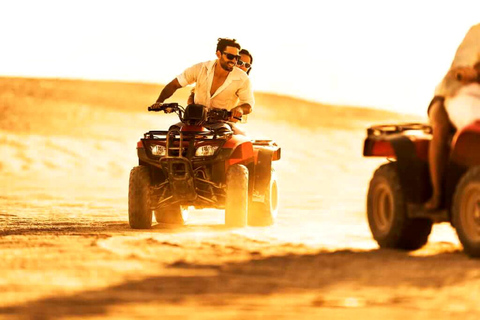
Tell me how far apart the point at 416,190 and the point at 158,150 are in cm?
371

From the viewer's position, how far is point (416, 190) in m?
8.59

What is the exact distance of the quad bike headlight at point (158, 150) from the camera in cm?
1148

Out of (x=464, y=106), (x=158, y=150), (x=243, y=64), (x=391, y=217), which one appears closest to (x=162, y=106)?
(x=158, y=150)

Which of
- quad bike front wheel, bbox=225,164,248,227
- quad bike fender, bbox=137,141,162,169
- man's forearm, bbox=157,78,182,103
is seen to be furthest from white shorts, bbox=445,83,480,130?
man's forearm, bbox=157,78,182,103

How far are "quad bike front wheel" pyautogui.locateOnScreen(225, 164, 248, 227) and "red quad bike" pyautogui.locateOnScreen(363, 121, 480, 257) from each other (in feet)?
7.79

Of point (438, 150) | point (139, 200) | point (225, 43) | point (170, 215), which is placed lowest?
point (170, 215)

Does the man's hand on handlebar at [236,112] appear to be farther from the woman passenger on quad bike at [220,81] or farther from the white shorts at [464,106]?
the white shorts at [464,106]

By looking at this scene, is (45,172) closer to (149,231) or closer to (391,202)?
(149,231)

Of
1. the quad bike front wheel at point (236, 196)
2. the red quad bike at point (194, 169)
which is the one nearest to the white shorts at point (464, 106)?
the quad bike front wheel at point (236, 196)

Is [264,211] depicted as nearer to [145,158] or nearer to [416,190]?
[145,158]

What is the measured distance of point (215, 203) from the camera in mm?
11758

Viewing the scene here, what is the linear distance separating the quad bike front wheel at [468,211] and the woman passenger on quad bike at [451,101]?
36cm

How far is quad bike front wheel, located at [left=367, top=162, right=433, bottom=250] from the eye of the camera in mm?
8695

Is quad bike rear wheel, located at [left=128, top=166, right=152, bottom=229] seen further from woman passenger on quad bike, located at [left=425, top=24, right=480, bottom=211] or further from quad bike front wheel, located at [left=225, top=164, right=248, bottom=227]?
woman passenger on quad bike, located at [left=425, top=24, right=480, bottom=211]
